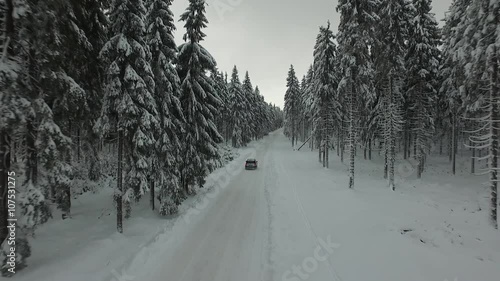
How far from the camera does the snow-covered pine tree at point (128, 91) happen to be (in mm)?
11336

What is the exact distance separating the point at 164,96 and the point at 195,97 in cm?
317

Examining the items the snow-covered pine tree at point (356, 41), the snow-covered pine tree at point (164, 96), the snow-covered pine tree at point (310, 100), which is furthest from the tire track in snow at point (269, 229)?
the snow-covered pine tree at point (310, 100)

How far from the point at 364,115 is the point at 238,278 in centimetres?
2913

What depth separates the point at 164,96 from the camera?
1533 centimetres

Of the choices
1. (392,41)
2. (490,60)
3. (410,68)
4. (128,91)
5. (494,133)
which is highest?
(392,41)

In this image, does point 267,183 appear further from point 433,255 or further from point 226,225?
point 433,255

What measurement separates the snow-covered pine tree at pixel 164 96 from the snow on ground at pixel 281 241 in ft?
5.26

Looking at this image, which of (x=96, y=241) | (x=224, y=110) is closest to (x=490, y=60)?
(x=96, y=241)

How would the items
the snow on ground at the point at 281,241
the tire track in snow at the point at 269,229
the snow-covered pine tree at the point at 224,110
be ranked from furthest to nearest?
the snow-covered pine tree at the point at 224,110, the tire track in snow at the point at 269,229, the snow on ground at the point at 281,241

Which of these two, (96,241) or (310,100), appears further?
(310,100)

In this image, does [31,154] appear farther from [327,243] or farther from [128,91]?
[327,243]

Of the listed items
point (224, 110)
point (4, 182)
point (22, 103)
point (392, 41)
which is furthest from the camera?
point (224, 110)

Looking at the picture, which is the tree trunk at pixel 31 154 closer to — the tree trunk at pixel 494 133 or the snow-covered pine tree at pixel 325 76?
the tree trunk at pixel 494 133

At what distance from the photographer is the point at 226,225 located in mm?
13672
